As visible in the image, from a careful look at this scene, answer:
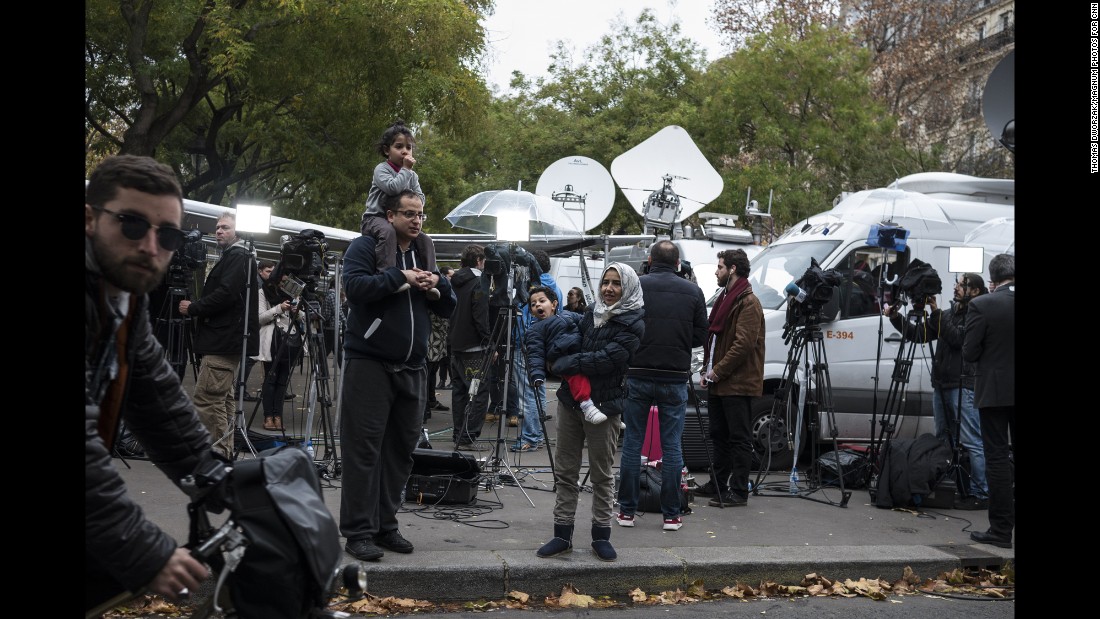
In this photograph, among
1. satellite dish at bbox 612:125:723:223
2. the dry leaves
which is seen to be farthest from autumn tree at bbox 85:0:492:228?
the dry leaves

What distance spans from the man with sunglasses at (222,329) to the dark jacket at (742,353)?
12.4 feet

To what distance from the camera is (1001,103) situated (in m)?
4.74

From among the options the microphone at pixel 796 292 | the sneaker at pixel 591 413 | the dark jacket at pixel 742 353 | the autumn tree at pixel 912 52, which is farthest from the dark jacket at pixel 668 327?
the autumn tree at pixel 912 52

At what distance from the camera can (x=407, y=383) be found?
247 inches

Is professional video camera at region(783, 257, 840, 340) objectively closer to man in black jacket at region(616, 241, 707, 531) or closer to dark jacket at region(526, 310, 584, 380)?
man in black jacket at region(616, 241, 707, 531)

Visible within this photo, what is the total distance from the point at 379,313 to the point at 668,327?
2296mm

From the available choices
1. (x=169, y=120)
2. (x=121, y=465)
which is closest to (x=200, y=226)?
(x=169, y=120)

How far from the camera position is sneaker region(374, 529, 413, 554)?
20.7 feet

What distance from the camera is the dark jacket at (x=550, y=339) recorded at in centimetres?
689

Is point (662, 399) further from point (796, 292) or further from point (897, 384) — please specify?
point (897, 384)

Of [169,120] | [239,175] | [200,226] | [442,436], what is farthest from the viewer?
[239,175]
